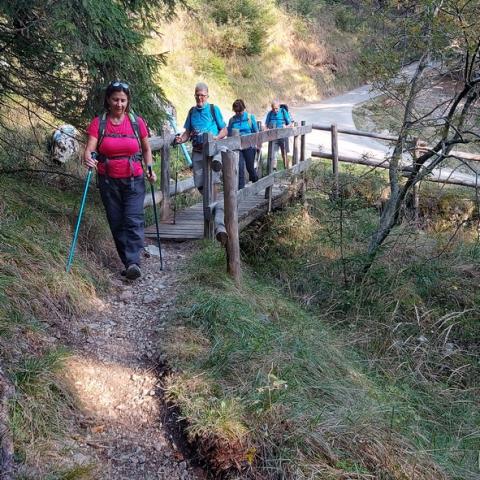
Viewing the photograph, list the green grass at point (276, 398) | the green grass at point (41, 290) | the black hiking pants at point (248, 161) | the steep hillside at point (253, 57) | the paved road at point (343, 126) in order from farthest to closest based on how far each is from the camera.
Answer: the steep hillside at point (253, 57) < the paved road at point (343, 126) < the black hiking pants at point (248, 161) < the green grass at point (276, 398) < the green grass at point (41, 290)

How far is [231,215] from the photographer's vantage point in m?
5.80

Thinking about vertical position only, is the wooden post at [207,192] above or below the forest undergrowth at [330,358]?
above

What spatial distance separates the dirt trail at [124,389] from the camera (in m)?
3.22

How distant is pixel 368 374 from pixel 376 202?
675 centimetres

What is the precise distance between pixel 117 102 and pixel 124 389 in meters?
2.63

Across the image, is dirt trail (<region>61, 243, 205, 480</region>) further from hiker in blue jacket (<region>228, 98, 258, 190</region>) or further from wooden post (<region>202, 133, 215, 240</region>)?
hiker in blue jacket (<region>228, 98, 258, 190</region>)

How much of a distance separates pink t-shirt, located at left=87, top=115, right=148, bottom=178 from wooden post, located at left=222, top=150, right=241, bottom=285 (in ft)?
3.01

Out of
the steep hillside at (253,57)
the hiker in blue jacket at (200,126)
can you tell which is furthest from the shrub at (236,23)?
the hiker in blue jacket at (200,126)

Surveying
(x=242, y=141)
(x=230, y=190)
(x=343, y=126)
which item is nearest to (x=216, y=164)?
(x=230, y=190)

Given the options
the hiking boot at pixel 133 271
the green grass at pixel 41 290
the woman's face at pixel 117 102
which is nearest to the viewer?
the green grass at pixel 41 290

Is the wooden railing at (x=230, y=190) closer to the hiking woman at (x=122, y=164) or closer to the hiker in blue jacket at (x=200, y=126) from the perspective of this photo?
the hiker in blue jacket at (x=200, y=126)

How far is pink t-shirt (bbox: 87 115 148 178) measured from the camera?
518 cm

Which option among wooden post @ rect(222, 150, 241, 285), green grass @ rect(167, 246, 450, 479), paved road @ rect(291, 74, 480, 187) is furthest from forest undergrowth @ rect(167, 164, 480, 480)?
paved road @ rect(291, 74, 480, 187)

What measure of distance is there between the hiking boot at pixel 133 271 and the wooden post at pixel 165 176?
92.7 inches
